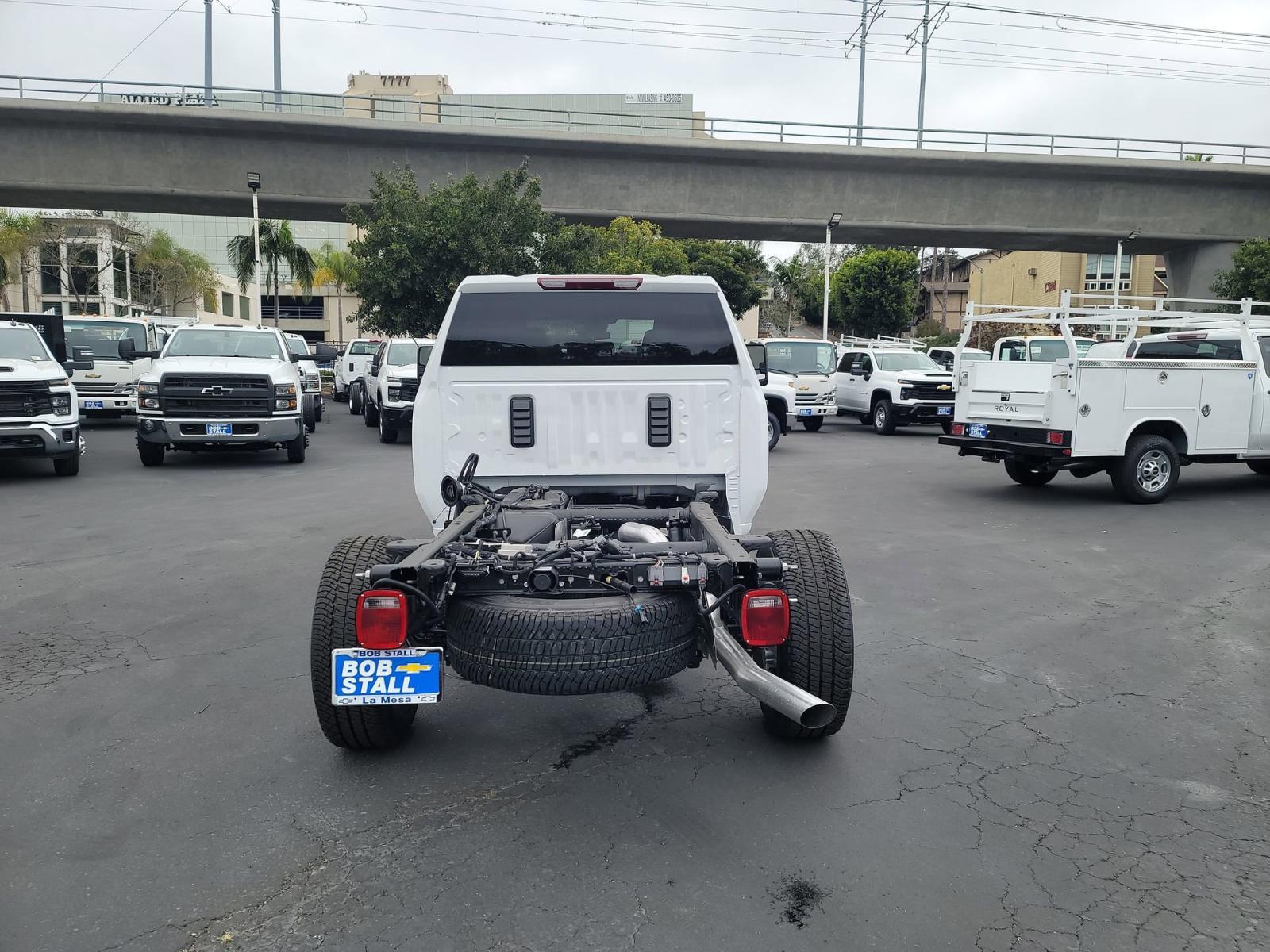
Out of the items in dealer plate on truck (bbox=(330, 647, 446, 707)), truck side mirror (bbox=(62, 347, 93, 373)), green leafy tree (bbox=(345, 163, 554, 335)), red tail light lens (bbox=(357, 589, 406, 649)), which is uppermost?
green leafy tree (bbox=(345, 163, 554, 335))

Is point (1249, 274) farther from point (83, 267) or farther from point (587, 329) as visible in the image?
point (83, 267)

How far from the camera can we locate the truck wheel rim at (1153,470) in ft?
35.9

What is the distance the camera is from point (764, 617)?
3.54 m

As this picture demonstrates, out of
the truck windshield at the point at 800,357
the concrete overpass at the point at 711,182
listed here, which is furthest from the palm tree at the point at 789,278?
the truck windshield at the point at 800,357

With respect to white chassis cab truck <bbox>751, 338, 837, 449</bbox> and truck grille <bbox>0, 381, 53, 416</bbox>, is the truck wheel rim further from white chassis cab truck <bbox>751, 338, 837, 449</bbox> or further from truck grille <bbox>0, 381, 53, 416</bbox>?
truck grille <bbox>0, 381, 53, 416</bbox>

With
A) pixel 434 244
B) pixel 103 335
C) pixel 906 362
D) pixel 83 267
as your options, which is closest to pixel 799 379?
pixel 906 362

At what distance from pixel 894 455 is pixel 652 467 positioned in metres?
11.9

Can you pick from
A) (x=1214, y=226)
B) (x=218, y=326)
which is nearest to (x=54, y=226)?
(x=218, y=326)

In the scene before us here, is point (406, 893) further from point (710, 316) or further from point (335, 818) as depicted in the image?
point (710, 316)

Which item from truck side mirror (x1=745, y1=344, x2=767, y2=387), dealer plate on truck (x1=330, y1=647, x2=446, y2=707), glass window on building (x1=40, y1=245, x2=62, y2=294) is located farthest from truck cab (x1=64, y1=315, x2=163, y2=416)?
glass window on building (x1=40, y1=245, x2=62, y2=294)

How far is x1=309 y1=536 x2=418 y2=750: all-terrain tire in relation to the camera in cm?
389

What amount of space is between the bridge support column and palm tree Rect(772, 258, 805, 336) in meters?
26.2

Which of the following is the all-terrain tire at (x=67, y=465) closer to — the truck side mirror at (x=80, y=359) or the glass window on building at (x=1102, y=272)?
the truck side mirror at (x=80, y=359)

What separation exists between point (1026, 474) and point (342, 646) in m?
10.7
